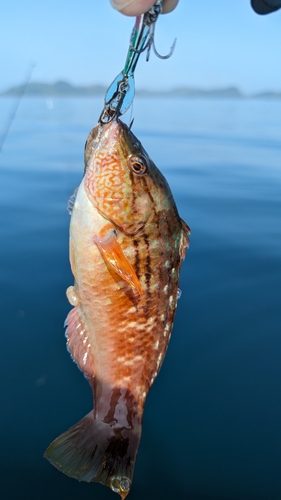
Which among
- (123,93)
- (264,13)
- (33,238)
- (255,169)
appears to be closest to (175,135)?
(255,169)

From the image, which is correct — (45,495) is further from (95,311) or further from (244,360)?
(244,360)

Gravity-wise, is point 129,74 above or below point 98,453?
above

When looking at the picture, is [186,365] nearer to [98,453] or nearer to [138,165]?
[98,453]

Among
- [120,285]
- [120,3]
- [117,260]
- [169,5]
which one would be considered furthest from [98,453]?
[169,5]

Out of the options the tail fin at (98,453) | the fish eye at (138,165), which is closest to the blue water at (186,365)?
the tail fin at (98,453)

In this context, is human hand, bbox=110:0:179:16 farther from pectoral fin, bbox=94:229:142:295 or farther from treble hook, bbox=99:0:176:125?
pectoral fin, bbox=94:229:142:295

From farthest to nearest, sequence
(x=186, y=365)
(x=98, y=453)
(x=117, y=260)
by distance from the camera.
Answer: (x=186, y=365)
(x=98, y=453)
(x=117, y=260)

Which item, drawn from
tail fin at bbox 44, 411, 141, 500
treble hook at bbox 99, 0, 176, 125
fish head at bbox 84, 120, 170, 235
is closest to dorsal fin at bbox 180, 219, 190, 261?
fish head at bbox 84, 120, 170, 235
